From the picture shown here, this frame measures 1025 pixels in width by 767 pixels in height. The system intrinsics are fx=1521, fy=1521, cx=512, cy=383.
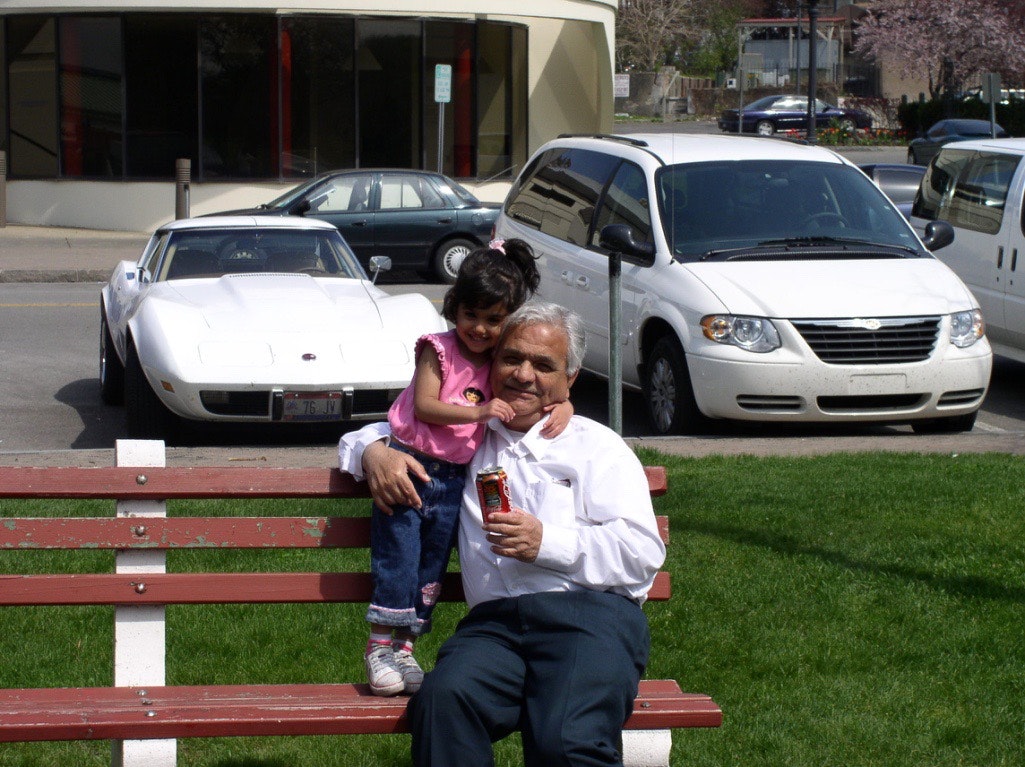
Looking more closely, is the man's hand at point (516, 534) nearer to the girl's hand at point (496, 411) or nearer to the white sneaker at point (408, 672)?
the girl's hand at point (496, 411)

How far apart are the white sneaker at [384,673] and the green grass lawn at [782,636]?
511mm

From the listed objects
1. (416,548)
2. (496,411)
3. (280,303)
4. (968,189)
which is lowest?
(416,548)

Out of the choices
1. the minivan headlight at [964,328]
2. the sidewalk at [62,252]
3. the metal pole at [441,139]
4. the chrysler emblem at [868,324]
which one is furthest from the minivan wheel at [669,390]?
the metal pole at [441,139]

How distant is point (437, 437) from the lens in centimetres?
379

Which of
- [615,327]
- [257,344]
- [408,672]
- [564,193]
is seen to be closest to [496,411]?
[408,672]

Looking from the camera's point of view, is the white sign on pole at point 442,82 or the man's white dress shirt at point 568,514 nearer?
the man's white dress shirt at point 568,514

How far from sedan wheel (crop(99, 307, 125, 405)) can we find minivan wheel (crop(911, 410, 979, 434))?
5182 mm

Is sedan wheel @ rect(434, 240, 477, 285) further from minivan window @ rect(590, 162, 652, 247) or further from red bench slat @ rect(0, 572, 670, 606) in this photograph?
red bench slat @ rect(0, 572, 670, 606)

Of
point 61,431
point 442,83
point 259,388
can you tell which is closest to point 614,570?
point 259,388

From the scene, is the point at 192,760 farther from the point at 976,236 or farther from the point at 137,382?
the point at 976,236

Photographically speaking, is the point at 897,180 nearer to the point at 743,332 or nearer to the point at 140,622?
the point at 743,332

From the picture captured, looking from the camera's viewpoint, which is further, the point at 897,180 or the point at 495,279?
the point at 897,180

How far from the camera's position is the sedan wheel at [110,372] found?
10141 millimetres

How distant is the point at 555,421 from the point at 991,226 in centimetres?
806
